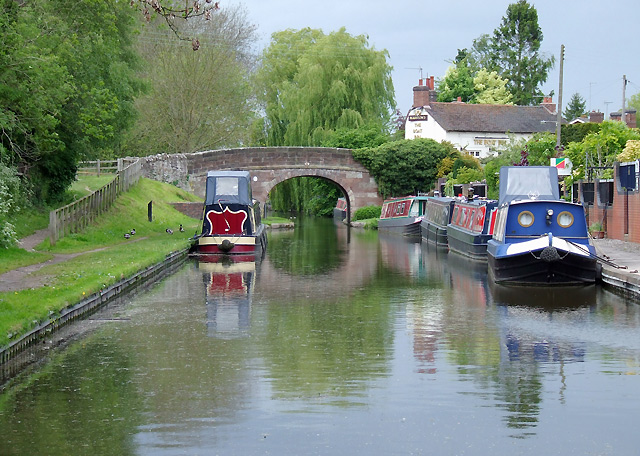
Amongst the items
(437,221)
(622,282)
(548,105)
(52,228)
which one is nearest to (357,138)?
(437,221)

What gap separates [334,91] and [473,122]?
43.1 feet

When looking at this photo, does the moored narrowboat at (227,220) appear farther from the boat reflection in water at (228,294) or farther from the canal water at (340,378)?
the canal water at (340,378)

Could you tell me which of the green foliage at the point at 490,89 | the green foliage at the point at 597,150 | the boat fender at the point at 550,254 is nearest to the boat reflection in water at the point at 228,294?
the boat fender at the point at 550,254

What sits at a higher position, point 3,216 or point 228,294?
point 3,216

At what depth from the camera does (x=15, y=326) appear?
36.3 feet

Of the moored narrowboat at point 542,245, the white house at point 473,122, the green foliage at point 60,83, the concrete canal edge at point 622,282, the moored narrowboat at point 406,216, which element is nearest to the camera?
the concrete canal edge at point 622,282

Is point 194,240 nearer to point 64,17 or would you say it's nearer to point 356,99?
point 64,17

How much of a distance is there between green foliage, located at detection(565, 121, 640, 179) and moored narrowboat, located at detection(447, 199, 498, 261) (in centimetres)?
377

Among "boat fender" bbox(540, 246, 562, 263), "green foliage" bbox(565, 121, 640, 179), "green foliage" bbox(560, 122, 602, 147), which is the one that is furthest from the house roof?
"boat fender" bbox(540, 246, 562, 263)

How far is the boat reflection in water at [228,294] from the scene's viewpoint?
13.4 m

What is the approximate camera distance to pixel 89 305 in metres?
14.4

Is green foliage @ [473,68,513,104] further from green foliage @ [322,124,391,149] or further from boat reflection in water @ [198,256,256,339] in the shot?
boat reflection in water @ [198,256,256,339]

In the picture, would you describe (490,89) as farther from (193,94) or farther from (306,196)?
(193,94)

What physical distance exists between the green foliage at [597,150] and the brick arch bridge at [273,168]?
20.4m
